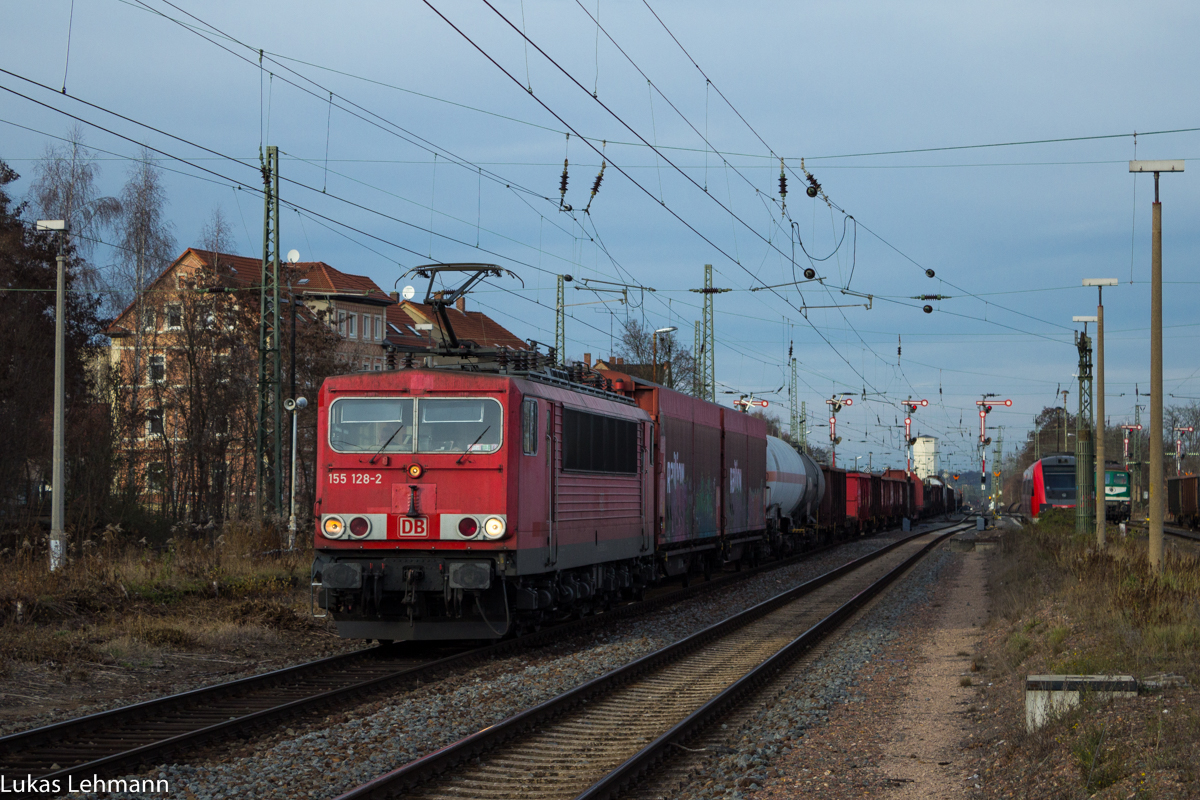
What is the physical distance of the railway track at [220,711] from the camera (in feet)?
26.2

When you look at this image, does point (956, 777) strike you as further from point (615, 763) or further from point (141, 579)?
point (141, 579)

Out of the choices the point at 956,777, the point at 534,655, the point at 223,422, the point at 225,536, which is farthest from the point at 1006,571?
the point at 223,422

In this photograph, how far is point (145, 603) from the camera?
15172 mm

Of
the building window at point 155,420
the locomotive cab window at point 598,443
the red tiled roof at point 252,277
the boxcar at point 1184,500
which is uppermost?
the red tiled roof at point 252,277

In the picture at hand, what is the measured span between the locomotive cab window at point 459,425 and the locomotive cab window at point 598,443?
1755mm

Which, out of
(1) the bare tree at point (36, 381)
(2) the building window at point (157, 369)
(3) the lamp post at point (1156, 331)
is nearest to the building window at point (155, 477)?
(1) the bare tree at point (36, 381)

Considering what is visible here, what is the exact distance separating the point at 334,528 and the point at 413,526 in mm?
967

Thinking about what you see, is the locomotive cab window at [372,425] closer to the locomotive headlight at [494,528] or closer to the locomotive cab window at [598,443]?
the locomotive headlight at [494,528]

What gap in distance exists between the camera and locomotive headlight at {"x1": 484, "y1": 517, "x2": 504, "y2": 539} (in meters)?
13.0

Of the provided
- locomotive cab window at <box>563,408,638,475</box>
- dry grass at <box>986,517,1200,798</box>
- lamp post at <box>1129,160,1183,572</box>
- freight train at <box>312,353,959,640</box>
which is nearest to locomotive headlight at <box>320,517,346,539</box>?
freight train at <box>312,353,959,640</box>

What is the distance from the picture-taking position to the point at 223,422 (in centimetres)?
3812

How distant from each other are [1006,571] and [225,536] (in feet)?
52.9

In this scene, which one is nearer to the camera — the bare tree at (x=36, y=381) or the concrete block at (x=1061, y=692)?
the concrete block at (x=1061, y=692)

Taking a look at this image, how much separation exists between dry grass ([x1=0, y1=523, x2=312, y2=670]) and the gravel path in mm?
3642
